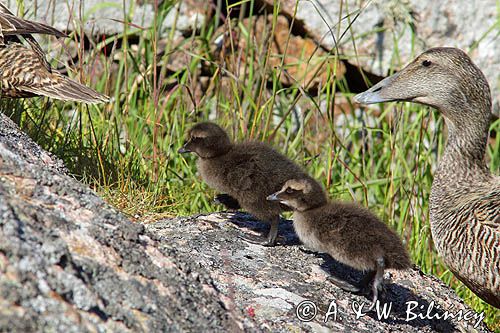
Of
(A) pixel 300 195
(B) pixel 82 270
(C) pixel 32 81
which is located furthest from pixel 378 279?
(C) pixel 32 81

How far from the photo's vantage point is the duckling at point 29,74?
513 centimetres

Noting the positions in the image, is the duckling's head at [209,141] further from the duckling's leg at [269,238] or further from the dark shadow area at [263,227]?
the duckling's leg at [269,238]

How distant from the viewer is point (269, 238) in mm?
4531

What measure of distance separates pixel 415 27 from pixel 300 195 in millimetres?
A: 3949

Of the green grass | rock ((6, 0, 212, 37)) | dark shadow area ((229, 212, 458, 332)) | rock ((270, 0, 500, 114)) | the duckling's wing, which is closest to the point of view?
dark shadow area ((229, 212, 458, 332))

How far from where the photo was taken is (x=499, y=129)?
758cm

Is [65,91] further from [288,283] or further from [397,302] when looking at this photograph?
[397,302]

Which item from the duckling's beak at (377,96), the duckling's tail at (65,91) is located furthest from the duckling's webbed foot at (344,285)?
the duckling's tail at (65,91)

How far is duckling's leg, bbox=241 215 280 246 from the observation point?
4.50m

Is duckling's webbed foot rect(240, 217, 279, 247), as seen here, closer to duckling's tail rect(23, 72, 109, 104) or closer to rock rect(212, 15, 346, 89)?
duckling's tail rect(23, 72, 109, 104)

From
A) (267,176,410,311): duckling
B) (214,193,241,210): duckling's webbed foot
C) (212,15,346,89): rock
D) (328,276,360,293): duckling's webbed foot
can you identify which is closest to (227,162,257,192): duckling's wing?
(214,193,241,210): duckling's webbed foot

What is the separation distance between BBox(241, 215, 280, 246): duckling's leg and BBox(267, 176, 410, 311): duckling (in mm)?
239

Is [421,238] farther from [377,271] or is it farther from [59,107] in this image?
[59,107]

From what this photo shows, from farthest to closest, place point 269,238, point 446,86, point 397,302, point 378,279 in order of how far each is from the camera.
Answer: point 446,86 → point 269,238 → point 397,302 → point 378,279
